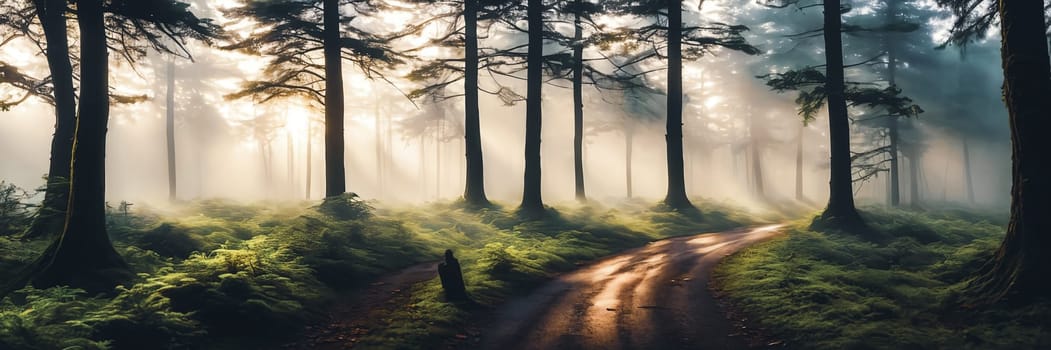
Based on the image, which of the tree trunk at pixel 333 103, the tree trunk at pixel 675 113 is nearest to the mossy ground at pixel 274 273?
the tree trunk at pixel 333 103

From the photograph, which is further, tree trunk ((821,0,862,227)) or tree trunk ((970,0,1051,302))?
tree trunk ((821,0,862,227))

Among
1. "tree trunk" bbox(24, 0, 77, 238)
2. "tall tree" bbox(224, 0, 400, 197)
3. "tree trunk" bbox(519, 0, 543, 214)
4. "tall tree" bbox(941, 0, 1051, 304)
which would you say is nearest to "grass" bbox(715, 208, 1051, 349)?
"tall tree" bbox(941, 0, 1051, 304)

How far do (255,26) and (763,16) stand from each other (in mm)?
37130

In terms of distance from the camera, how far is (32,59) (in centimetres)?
2625

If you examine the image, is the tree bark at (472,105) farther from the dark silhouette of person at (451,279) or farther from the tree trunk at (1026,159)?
Result: the tree trunk at (1026,159)

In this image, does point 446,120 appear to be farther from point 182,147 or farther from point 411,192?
point 182,147

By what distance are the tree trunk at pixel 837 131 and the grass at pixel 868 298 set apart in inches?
113

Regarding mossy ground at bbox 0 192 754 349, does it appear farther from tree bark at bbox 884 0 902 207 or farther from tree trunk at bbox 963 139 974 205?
tree trunk at bbox 963 139 974 205

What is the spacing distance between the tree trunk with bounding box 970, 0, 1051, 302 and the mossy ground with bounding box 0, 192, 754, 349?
23.1 ft

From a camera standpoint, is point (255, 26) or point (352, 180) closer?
point (255, 26)

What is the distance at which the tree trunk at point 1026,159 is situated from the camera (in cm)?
716

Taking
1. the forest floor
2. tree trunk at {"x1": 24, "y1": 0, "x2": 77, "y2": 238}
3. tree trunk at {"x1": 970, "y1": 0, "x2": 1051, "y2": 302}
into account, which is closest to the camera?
tree trunk at {"x1": 970, "y1": 0, "x2": 1051, "y2": 302}

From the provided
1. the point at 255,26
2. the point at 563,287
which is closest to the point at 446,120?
the point at 255,26

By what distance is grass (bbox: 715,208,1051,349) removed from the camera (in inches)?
258
